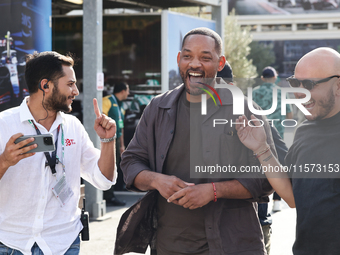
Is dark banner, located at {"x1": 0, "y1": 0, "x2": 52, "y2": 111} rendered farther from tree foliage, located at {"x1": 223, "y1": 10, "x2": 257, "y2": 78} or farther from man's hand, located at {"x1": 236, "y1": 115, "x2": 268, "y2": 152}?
tree foliage, located at {"x1": 223, "y1": 10, "x2": 257, "y2": 78}

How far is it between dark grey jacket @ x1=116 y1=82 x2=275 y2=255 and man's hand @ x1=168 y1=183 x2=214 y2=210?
0.16 metres

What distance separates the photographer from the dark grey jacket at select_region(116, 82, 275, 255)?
2.93 metres

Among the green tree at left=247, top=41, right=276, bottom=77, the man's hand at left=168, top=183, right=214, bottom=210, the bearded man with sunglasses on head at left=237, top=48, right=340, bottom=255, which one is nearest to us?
the bearded man with sunglasses on head at left=237, top=48, right=340, bottom=255

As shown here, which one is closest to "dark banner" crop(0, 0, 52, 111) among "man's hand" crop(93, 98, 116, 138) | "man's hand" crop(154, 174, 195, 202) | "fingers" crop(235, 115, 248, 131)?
"man's hand" crop(93, 98, 116, 138)

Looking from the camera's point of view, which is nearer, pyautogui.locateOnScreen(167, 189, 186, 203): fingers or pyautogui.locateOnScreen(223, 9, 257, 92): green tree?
pyautogui.locateOnScreen(167, 189, 186, 203): fingers

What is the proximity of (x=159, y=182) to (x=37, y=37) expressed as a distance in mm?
4065

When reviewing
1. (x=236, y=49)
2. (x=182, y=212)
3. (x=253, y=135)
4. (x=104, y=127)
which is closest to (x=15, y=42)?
(x=104, y=127)

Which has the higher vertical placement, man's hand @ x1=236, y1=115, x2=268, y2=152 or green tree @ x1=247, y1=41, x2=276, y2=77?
green tree @ x1=247, y1=41, x2=276, y2=77

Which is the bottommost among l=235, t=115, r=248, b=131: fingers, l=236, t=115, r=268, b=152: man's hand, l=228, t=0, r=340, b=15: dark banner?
l=236, t=115, r=268, b=152: man's hand

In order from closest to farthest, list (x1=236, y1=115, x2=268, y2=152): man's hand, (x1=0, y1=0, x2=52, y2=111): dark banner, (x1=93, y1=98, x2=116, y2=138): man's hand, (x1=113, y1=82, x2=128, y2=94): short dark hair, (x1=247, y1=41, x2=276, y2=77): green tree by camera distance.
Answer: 1. (x1=236, y1=115, x2=268, y2=152): man's hand
2. (x1=93, y1=98, x2=116, y2=138): man's hand
3. (x1=0, y1=0, x2=52, y2=111): dark banner
4. (x1=113, y1=82, x2=128, y2=94): short dark hair
5. (x1=247, y1=41, x2=276, y2=77): green tree

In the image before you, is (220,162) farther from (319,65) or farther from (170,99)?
(319,65)

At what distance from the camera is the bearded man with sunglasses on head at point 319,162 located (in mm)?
2465

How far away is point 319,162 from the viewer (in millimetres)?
2527

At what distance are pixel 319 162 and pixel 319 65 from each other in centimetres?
49
